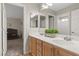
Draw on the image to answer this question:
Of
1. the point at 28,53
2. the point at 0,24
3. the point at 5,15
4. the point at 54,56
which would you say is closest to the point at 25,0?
the point at 5,15

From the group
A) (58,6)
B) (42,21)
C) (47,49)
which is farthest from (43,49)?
(58,6)

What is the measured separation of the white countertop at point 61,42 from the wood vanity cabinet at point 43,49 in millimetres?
50

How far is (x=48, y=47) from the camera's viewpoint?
62.9 inches

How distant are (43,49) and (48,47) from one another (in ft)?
0.45

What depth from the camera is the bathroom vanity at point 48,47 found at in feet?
4.31

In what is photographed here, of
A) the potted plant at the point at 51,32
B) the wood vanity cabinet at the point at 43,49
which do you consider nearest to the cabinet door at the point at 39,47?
the wood vanity cabinet at the point at 43,49

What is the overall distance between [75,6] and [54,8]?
1.11 feet

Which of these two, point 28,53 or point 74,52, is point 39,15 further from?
point 74,52

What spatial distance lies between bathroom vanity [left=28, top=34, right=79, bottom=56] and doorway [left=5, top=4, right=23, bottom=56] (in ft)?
0.72

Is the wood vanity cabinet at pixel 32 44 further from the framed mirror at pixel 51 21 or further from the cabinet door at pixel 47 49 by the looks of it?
the framed mirror at pixel 51 21

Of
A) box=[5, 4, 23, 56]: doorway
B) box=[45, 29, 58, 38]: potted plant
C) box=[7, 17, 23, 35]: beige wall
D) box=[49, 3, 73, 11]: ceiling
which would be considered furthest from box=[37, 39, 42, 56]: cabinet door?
box=[49, 3, 73, 11]: ceiling

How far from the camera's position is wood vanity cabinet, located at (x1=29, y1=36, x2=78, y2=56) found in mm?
1384

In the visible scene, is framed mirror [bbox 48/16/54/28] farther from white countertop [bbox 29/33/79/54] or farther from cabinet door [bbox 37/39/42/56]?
cabinet door [bbox 37/39/42/56]

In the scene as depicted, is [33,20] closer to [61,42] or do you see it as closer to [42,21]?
[42,21]
